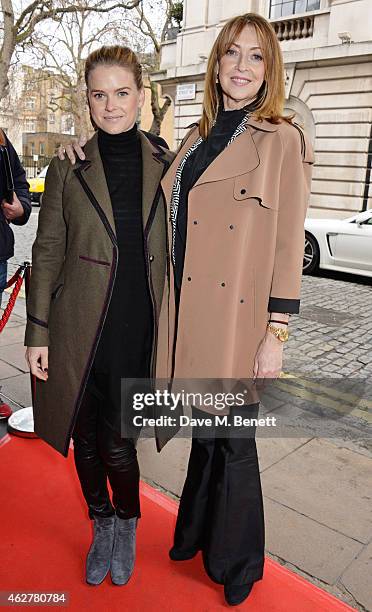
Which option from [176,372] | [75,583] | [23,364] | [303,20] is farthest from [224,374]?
[303,20]

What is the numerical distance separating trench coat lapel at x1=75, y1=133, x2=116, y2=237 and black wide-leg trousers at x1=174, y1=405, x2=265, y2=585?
82 cm

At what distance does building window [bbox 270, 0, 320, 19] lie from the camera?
15.2m

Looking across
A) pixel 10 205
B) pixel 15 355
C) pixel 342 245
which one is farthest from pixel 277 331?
pixel 342 245

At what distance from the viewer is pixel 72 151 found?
2.05 metres

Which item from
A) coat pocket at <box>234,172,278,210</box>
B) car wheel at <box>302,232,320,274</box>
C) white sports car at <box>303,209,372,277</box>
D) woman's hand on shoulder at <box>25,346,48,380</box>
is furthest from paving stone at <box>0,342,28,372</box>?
car wheel at <box>302,232,320,274</box>

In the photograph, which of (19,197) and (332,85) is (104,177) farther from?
(332,85)

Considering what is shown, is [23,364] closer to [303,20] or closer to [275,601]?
[275,601]

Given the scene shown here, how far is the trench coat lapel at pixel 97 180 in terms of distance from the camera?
1.93 meters

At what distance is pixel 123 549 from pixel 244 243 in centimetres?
136

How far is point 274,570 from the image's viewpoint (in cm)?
231

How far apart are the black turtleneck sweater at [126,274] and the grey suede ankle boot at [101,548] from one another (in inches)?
23.8

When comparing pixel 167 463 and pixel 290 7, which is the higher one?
pixel 290 7

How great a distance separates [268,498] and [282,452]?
559 millimetres

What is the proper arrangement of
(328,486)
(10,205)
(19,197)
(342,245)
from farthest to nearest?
Answer: (342,245), (19,197), (10,205), (328,486)
